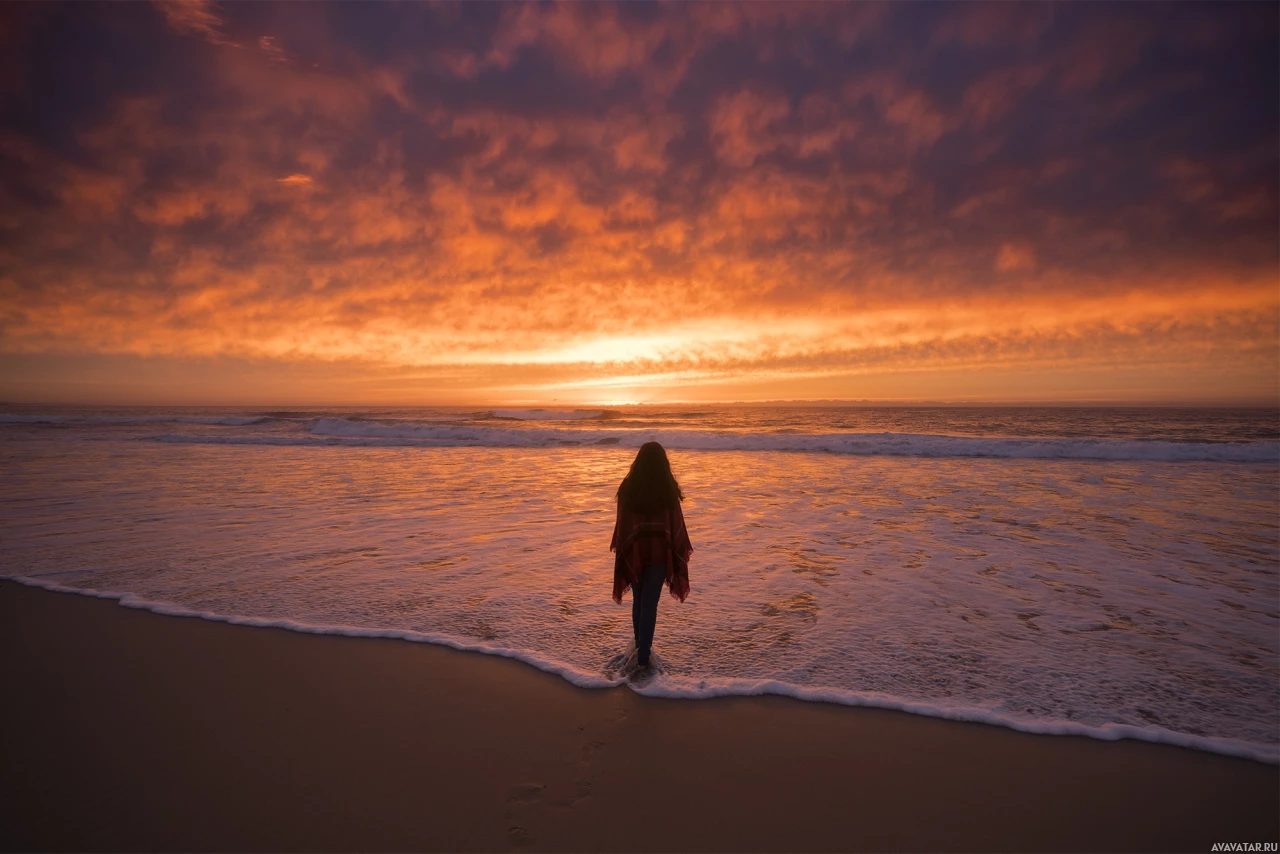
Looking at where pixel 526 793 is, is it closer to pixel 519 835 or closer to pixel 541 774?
pixel 541 774

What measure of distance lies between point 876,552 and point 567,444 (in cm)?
2356

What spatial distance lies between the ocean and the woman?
0.49m

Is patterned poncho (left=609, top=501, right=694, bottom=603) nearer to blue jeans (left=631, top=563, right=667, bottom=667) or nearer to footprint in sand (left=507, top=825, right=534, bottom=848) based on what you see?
blue jeans (left=631, top=563, right=667, bottom=667)

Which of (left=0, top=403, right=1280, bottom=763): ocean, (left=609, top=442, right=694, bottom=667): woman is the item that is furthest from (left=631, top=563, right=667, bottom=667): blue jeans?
(left=0, top=403, right=1280, bottom=763): ocean

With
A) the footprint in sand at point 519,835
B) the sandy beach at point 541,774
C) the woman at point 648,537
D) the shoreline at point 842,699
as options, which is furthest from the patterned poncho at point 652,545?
the footprint in sand at point 519,835

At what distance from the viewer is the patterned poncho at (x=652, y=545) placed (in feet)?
14.1

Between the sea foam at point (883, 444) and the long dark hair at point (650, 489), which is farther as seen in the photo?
the sea foam at point (883, 444)

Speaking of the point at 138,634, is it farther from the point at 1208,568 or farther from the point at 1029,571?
the point at 1208,568

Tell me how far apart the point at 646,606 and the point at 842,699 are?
1584 mm

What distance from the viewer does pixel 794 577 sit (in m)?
6.80

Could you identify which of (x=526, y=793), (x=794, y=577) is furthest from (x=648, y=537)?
(x=794, y=577)

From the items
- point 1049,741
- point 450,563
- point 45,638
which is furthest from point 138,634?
point 1049,741

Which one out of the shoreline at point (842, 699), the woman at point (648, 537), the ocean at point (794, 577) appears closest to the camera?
the shoreline at point (842, 699)

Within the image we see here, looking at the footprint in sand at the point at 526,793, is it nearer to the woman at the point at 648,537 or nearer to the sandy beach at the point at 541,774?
the sandy beach at the point at 541,774
